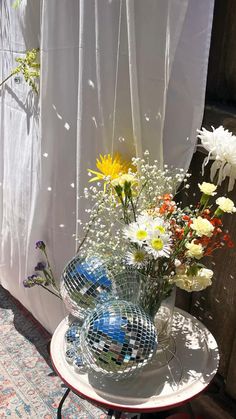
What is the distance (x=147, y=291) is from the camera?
3.54 ft

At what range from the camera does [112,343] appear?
0.99m

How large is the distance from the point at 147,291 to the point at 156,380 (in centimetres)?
23

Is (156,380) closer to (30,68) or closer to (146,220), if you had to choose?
(146,220)

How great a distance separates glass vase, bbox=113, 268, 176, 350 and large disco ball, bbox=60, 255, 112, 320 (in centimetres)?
4

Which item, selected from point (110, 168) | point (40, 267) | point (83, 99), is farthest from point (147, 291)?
point (40, 267)

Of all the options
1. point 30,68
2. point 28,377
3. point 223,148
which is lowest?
point 28,377

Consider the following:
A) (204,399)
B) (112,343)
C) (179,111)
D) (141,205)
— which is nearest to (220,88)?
(179,111)

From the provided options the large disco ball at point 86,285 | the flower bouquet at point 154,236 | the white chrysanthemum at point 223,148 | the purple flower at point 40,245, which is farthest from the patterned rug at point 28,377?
the white chrysanthemum at point 223,148

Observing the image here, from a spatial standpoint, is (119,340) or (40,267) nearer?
(119,340)

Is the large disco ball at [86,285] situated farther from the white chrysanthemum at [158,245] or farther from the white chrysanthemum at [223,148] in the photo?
the white chrysanthemum at [223,148]

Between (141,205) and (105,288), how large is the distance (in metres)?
0.24

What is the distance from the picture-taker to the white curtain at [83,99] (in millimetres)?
1090

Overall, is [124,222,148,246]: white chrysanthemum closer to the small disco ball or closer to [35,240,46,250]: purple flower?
the small disco ball

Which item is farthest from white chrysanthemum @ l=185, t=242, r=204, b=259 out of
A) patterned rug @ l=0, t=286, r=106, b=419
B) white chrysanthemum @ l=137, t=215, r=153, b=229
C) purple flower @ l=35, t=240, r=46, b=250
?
patterned rug @ l=0, t=286, r=106, b=419
